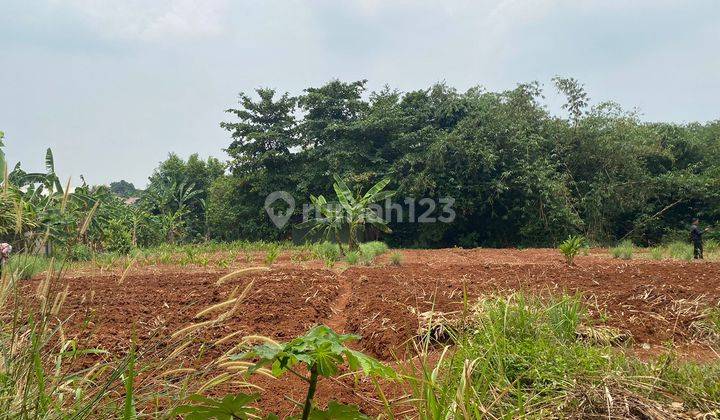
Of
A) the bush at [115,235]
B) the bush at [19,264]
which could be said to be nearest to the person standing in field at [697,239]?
the bush at [19,264]

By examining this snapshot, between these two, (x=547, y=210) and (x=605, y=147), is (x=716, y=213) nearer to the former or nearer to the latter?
(x=605, y=147)

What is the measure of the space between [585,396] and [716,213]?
20222mm

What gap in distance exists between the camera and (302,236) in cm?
2131

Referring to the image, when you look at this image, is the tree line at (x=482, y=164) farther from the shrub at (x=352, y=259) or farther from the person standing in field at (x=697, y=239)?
the shrub at (x=352, y=259)

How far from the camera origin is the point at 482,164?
1795 cm

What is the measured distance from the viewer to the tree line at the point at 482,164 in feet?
59.0

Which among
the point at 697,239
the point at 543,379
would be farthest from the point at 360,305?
the point at 697,239

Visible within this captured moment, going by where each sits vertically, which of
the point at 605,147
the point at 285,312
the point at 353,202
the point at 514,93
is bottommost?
the point at 285,312

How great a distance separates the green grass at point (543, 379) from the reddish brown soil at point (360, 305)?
416mm

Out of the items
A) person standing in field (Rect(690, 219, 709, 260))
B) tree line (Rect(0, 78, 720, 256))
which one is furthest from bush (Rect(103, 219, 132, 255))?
person standing in field (Rect(690, 219, 709, 260))

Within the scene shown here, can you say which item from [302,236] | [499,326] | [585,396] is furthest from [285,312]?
[302,236]

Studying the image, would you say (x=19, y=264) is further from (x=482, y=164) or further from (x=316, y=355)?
(x=482, y=164)

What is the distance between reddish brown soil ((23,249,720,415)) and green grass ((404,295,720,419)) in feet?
1.36

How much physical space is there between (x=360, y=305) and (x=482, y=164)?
1430 centimetres
